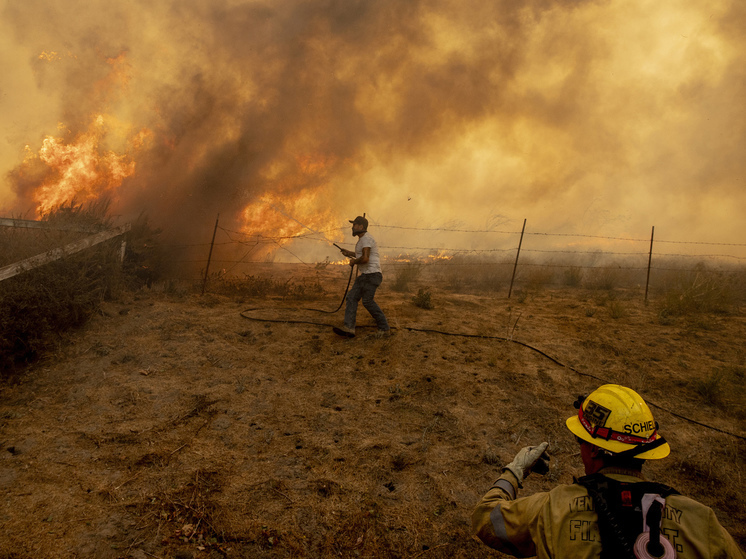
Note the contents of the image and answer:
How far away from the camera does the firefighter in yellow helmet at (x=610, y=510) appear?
144 centimetres

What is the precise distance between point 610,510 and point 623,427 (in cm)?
42

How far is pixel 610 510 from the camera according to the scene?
1.53 meters

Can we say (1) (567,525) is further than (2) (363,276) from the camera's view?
No

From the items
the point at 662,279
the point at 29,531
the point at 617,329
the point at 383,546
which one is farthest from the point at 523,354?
the point at 662,279

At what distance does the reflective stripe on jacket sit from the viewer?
1448 mm

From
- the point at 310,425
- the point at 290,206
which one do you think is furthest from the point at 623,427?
the point at 290,206

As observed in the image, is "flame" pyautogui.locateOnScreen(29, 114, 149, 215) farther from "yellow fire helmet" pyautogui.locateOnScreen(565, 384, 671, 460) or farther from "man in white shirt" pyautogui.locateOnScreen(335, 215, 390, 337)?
"yellow fire helmet" pyautogui.locateOnScreen(565, 384, 671, 460)

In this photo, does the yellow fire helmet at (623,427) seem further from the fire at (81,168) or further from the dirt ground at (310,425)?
the fire at (81,168)

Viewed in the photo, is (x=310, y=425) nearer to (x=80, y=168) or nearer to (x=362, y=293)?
A: (x=362, y=293)

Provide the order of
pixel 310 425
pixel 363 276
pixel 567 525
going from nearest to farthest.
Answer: pixel 567 525 < pixel 310 425 < pixel 363 276

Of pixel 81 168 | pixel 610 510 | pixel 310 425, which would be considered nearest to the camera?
pixel 610 510

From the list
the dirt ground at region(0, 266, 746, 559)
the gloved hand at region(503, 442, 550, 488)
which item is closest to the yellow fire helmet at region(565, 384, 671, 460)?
the gloved hand at region(503, 442, 550, 488)

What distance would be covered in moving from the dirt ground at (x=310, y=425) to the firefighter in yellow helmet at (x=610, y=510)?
144cm

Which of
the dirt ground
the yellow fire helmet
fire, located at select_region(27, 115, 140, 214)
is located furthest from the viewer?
fire, located at select_region(27, 115, 140, 214)
